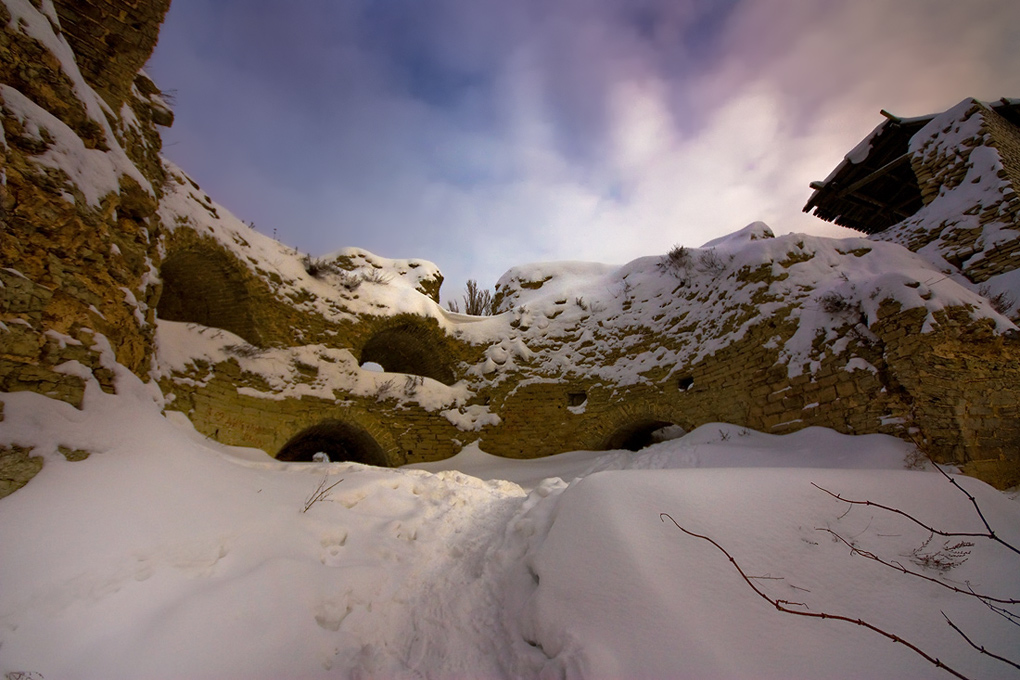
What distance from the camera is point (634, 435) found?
894 centimetres

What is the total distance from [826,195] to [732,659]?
1522 cm

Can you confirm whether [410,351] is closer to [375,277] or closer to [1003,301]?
[375,277]

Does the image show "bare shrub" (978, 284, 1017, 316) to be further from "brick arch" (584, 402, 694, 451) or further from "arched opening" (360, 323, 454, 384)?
"arched opening" (360, 323, 454, 384)

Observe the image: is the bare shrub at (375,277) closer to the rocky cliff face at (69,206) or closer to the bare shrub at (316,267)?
the bare shrub at (316,267)

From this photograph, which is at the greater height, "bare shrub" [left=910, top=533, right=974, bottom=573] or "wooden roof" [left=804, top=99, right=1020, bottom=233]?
"wooden roof" [left=804, top=99, right=1020, bottom=233]

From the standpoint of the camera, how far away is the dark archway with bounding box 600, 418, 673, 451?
8119 mm

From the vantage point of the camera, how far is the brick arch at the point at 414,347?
356 inches

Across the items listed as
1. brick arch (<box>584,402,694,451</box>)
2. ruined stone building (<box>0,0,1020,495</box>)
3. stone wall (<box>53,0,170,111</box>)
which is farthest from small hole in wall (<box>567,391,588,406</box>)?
stone wall (<box>53,0,170,111</box>)

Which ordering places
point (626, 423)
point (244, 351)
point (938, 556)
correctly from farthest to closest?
point (626, 423)
point (244, 351)
point (938, 556)

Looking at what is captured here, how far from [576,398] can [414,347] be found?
417 cm

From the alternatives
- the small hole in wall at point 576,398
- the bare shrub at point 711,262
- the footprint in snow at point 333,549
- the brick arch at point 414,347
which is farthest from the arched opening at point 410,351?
the footprint in snow at point 333,549

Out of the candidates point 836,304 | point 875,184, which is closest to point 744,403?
point 836,304

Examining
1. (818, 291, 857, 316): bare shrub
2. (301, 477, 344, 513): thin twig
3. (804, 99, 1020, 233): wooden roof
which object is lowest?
(301, 477, 344, 513): thin twig

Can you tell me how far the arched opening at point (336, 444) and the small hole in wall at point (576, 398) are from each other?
4173 millimetres
